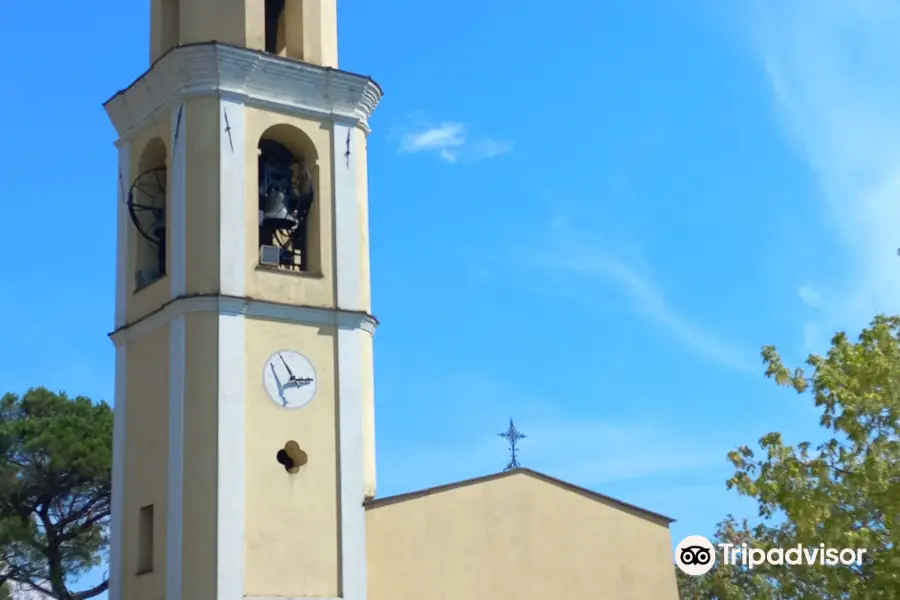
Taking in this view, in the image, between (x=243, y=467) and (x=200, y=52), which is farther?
(x=200, y=52)

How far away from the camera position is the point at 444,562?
13875 millimetres

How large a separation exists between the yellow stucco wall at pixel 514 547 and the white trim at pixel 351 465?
16cm

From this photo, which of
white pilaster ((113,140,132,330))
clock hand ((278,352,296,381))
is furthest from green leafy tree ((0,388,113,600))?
clock hand ((278,352,296,381))

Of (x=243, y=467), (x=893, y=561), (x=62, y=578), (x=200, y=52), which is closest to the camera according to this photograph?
(x=893, y=561)

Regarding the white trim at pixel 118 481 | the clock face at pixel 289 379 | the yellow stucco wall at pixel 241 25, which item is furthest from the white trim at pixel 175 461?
the yellow stucco wall at pixel 241 25

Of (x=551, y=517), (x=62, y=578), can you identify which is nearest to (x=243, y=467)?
(x=551, y=517)

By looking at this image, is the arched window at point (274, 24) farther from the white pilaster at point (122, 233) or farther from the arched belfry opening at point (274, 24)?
the white pilaster at point (122, 233)

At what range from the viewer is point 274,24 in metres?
16.0

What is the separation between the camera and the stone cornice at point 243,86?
14.3 m

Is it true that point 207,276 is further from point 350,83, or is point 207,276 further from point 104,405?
point 104,405

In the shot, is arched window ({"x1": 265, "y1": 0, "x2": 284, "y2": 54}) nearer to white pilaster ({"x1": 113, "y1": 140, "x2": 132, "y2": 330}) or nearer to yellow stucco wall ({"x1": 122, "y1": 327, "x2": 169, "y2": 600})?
white pilaster ({"x1": 113, "y1": 140, "x2": 132, "y2": 330})

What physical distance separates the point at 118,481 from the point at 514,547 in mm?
4583

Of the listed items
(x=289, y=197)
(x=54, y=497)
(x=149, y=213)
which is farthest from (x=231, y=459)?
(x=54, y=497)

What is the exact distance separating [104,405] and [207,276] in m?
16.0
